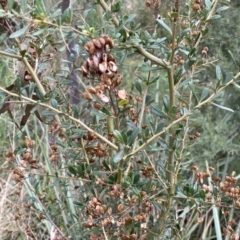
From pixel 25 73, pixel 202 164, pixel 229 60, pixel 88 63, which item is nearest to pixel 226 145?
pixel 202 164

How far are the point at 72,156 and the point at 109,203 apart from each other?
0.40 ft

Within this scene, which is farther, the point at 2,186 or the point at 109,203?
the point at 2,186

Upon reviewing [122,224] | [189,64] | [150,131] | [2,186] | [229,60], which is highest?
[189,64]

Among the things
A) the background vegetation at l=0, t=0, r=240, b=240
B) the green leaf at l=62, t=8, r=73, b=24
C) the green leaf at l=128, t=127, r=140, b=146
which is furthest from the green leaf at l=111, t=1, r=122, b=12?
the green leaf at l=128, t=127, r=140, b=146

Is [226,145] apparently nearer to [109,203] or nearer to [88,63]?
[109,203]

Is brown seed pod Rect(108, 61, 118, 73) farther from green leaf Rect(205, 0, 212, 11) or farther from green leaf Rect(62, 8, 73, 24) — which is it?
green leaf Rect(205, 0, 212, 11)

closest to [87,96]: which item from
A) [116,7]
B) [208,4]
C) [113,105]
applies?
[113,105]

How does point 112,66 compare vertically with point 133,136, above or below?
above

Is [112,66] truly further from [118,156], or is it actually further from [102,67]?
[118,156]

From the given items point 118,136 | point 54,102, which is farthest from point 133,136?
point 54,102

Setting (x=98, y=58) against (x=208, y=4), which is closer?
(x=98, y=58)

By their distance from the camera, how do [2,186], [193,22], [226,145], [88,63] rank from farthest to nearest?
1. [2,186]
2. [226,145]
3. [193,22]
4. [88,63]

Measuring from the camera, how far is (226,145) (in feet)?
7.30

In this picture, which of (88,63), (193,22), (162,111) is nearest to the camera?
(88,63)
